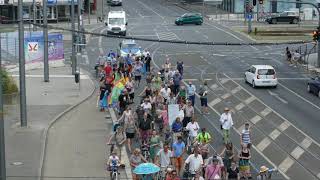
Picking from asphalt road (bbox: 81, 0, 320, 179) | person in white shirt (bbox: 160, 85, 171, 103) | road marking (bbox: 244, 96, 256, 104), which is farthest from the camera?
road marking (bbox: 244, 96, 256, 104)

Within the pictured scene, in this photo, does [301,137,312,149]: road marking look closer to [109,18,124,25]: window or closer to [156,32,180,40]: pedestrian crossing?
[156,32,180,40]: pedestrian crossing

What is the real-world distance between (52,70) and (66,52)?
40.2 ft

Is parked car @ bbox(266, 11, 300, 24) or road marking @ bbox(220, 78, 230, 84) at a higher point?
parked car @ bbox(266, 11, 300, 24)

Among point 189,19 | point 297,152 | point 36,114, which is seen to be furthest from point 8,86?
point 189,19

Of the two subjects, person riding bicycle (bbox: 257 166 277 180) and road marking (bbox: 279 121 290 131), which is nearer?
person riding bicycle (bbox: 257 166 277 180)

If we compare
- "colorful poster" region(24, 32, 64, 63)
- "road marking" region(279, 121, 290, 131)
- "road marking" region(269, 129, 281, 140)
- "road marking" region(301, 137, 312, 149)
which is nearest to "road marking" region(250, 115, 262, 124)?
"road marking" region(279, 121, 290, 131)

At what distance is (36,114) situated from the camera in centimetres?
3406

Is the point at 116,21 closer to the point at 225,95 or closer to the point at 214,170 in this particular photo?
the point at 225,95

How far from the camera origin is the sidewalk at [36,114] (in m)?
24.4

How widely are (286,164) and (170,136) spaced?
4060 mm

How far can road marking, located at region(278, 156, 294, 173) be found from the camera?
2436cm

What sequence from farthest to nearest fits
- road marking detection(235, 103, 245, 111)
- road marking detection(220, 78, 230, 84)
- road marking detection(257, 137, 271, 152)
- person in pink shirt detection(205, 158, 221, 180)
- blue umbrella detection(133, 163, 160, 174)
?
road marking detection(220, 78, 230, 84) → road marking detection(235, 103, 245, 111) → road marking detection(257, 137, 271, 152) → person in pink shirt detection(205, 158, 221, 180) → blue umbrella detection(133, 163, 160, 174)

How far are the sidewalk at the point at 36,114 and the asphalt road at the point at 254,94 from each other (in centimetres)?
658

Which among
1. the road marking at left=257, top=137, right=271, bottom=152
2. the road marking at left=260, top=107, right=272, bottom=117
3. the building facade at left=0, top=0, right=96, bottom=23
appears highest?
the building facade at left=0, top=0, right=96, bottom=23
